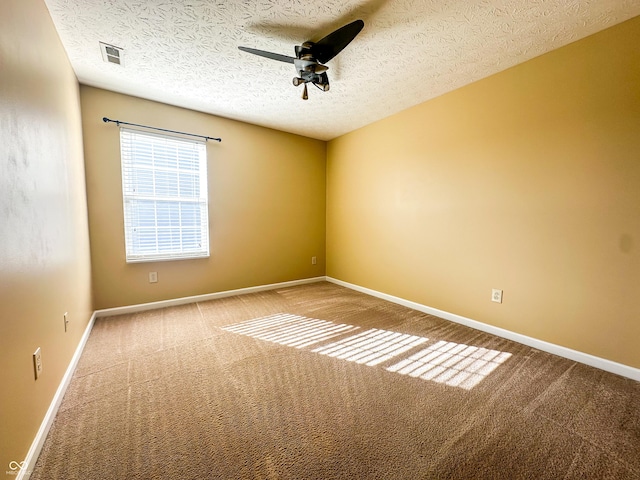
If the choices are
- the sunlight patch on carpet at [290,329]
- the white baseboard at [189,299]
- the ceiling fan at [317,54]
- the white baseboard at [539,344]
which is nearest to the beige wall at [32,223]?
the white baseboard at [189,299]

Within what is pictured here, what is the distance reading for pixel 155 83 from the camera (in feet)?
8.64

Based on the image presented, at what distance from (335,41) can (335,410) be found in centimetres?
239

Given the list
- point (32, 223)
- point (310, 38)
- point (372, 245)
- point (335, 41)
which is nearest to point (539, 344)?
point (372, 245)

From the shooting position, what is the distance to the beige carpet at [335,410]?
1186mm

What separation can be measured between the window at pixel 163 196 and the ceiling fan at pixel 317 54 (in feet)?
6.21

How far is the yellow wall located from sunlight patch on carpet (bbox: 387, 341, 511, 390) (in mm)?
2588

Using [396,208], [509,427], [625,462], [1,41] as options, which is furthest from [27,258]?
[396,208]

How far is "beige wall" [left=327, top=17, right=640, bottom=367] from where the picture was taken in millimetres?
1846

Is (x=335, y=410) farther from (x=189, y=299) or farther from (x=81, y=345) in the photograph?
(x=189, y=299)

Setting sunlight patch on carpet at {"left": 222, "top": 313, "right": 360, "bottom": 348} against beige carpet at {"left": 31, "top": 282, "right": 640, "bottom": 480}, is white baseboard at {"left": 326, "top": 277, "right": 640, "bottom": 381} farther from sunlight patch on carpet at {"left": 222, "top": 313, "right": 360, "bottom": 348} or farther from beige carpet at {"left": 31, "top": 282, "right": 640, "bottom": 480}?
sunlight patch on carpet at {"left": 222, "top": 313, "right": 360, "bottom": 348}

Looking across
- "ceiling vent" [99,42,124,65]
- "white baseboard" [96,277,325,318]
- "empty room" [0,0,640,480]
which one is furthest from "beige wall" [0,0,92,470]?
"white baseboard" [96,277,325,318]

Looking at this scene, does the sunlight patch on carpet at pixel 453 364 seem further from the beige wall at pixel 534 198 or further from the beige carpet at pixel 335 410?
the beige wall at pixel 534 198

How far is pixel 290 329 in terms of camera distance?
266cm

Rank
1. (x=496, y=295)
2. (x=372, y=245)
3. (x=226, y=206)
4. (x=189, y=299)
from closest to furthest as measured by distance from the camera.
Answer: (x=496, y=295)
(x=189, y=299)
(x=226, y=206)
(x=372, y=245)
